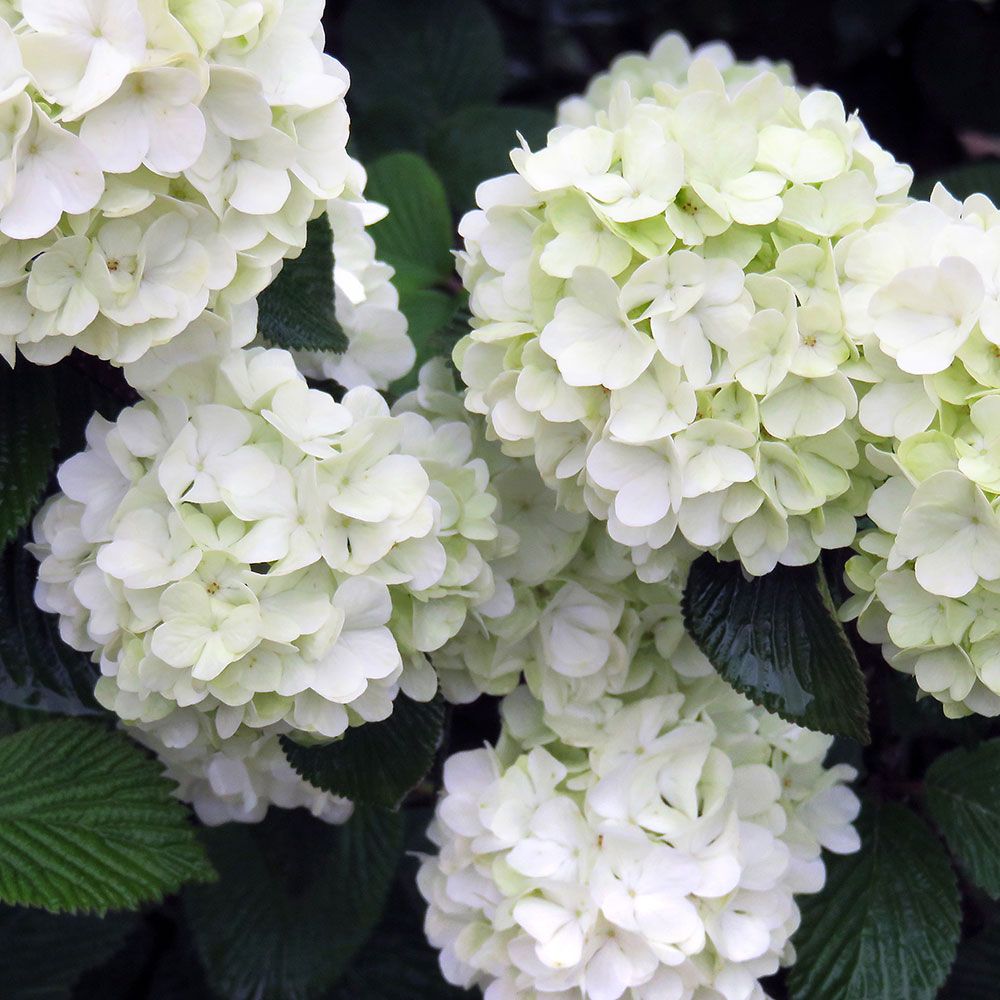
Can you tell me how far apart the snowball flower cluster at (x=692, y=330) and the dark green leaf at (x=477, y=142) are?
58 cm

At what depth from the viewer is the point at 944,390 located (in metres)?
0.58

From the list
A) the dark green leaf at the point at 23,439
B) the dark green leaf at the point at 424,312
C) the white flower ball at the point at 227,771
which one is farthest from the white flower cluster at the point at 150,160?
the dark green leaf at the point at 424,312

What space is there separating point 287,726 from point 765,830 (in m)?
0.28

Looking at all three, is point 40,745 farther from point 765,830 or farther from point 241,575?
point 765,830

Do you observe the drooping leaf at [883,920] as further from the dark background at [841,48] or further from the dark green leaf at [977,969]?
the dark background at [841,48]

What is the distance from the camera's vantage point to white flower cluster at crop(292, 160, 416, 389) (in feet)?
2.57

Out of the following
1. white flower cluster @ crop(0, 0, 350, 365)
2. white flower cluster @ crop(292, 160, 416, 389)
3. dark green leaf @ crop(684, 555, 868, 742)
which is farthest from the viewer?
white flower cluster @ crop(292, 160, 416, 389)

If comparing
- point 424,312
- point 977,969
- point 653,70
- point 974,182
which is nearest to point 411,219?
point 424,312

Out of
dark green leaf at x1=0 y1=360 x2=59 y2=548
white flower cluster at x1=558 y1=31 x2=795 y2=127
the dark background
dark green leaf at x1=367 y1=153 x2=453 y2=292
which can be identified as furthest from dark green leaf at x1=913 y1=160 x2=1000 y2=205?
dark green leaf at x1=0 y1=360 x2=59 y2=548

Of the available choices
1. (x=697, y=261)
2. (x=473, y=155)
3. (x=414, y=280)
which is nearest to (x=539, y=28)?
(x=473, y=155)

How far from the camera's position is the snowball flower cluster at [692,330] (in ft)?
1.98

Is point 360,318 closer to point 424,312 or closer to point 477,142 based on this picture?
point 424,312

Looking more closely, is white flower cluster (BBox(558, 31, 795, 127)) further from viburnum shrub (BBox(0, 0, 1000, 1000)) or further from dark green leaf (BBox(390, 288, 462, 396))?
viburnum shrub (BBox(0, 0, 1000, 1000))

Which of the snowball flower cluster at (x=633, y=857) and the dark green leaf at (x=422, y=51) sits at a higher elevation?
the dark green leaf at (x=422, y=51)
